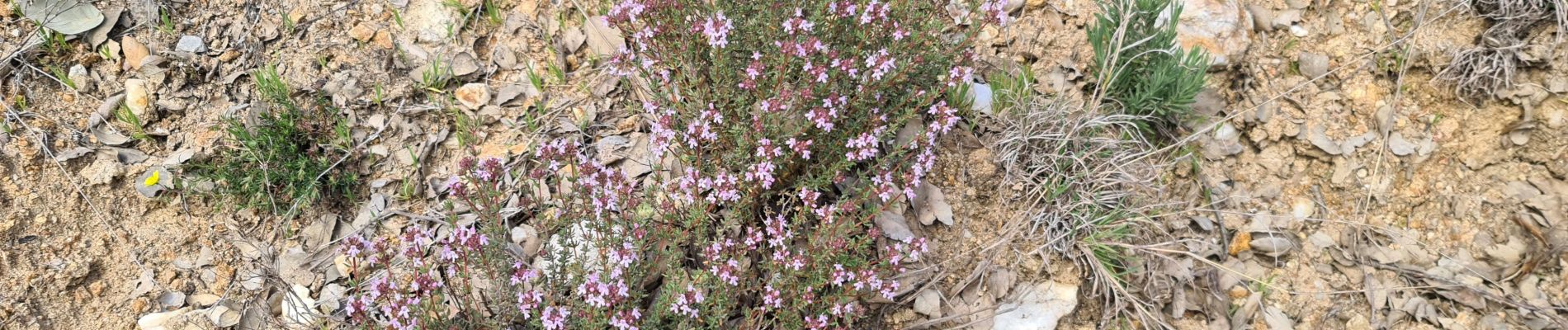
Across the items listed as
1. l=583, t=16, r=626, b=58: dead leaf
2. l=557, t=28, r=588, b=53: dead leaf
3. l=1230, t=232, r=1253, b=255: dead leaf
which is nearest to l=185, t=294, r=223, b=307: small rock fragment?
l=557, t=28, r=588, b=53: dead leaf

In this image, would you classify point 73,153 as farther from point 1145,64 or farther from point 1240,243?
point 1240,243

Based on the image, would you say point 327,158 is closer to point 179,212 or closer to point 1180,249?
point 179,212

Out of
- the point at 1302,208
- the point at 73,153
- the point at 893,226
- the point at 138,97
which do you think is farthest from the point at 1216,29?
the point at 73,153

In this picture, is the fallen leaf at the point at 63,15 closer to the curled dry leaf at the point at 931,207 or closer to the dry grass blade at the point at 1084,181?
the curled dry leaf at the point at 931,207

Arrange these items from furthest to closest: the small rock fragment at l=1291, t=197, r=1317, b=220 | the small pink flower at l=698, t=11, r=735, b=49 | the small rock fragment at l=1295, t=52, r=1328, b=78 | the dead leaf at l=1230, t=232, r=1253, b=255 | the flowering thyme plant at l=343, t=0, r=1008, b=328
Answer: the small rock fragment at l=1295, t=52, r=1328, b=78, the small rock fragment at l=1291, t=197, r=1317, b=220, the dead leaf at l=1230, t=232, r=1253, b=255, the small pink flower at l=698, t=11, r=735, b=49, the flowering thyme plant at l=343, t=0, r=1008, b=328

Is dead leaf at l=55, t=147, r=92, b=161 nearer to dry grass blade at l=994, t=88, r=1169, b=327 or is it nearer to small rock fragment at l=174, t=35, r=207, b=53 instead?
small rock fragment at l=174, t=35, r=207, b=53

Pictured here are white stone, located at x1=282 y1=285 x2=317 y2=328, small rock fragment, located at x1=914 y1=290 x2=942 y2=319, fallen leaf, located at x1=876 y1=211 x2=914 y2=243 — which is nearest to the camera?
white stone, located at x1=282 y1=285 x2=317 y2=328

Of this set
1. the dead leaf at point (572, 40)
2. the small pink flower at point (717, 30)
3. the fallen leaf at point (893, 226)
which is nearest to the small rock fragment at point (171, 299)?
the dead leaf at point (572, 40)
